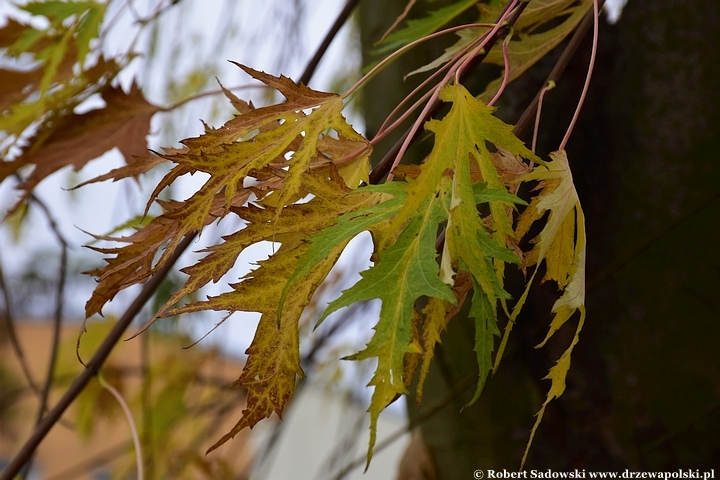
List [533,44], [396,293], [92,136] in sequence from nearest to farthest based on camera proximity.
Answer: [396,293] → [533,44] → [92,136]

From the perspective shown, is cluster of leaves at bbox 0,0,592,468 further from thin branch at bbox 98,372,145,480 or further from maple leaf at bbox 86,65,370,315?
thin branch at bbox 98,372,145,480

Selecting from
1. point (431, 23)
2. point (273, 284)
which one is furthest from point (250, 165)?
point (431, 23)

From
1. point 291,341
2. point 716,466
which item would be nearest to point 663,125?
point 716,466

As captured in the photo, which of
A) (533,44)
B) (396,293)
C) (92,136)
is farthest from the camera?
(92,136)

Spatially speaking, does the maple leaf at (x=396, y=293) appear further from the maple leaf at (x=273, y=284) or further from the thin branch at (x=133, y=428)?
the thin branch at (x=133, y=428)

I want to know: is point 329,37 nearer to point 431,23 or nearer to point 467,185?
point 431,23

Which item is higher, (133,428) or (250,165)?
(250,165)

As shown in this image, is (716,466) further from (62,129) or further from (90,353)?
(90,353)

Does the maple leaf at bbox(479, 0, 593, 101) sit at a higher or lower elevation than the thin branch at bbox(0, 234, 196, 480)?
higher

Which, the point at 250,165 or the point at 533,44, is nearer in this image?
the point at 250,165

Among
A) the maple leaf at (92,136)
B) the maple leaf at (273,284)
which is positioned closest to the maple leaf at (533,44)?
the maple leaf at (273,284)

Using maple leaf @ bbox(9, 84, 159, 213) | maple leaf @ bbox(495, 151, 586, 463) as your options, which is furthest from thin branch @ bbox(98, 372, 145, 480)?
maple leaf @ bbox(495, 151, 586, 463)
